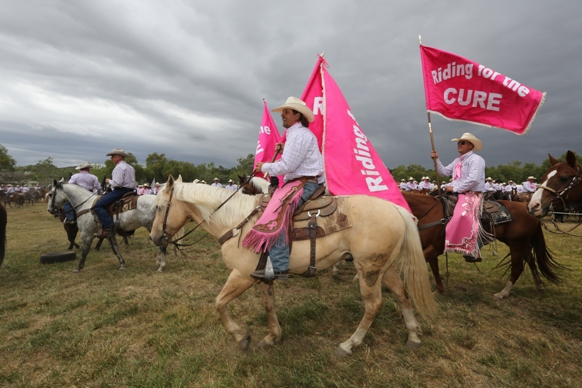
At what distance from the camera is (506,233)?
5.02 m

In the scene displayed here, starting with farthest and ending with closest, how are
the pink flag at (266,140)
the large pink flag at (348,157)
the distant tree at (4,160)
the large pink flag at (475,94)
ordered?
the distant tree at (4,160) < the pink flag at (266,140) < the large pink flag at (475,94) < the large pink flag at (348,157)

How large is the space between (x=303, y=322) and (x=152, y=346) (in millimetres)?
2034

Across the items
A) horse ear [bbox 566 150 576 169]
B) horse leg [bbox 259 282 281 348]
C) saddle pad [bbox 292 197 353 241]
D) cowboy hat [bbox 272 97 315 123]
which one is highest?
cowboy hat [bbox 272 97 315 123]

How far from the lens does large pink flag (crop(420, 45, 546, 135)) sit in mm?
4133

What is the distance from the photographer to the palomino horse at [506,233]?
16.1 ft

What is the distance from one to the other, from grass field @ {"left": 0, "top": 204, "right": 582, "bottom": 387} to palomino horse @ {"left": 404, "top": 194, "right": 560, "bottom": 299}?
494 millimetres

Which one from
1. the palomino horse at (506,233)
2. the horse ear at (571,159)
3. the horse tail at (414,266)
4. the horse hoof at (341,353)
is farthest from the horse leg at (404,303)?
the horse ear at (571,159)

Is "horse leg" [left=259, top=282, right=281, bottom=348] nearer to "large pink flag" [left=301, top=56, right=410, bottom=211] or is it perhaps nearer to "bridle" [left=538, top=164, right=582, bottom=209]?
"large pink flag" [left=301, top=56, right=410, bottom=211]

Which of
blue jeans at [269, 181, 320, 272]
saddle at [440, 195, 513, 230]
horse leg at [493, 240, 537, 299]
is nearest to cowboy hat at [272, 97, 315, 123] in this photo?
blue jeans at [269, 181, 320, 272]

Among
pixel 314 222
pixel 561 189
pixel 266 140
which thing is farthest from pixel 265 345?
pixel 266 140

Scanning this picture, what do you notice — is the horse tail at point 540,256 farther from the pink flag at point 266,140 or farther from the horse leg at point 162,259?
the horse leg at point 162,259

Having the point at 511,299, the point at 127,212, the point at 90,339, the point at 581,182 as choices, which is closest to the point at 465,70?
the point at 581,182

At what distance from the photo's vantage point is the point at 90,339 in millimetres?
3631

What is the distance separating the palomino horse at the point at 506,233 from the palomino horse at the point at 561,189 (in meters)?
0.93
